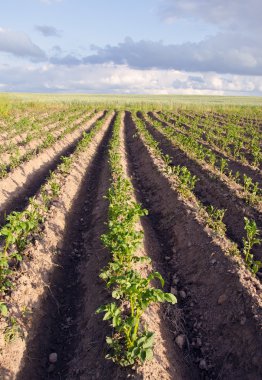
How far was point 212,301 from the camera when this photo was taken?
660cm

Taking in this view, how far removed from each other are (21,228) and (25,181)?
290 inches

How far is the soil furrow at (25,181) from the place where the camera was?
37.2 ft

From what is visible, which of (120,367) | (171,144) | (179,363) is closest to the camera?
(120,367)

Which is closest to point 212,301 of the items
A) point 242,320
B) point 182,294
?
point 182,294

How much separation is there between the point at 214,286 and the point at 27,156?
1085 cm

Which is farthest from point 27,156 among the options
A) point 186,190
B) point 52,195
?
point 186,190

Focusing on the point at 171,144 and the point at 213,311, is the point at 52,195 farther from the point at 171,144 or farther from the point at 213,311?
the point at 171,144

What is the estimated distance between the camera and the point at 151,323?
18.8ft

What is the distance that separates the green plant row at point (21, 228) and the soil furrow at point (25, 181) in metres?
0.68

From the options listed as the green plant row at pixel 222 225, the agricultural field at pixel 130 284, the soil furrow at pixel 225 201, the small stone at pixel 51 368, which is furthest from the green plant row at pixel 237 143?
the small stone at pixel 51 368

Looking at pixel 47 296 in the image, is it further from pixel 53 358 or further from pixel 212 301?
pixel 212 301

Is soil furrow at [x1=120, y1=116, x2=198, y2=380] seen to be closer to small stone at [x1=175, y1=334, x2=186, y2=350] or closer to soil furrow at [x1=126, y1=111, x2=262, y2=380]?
small stone at [x1=175, y1=334, x2=186, y2=350]

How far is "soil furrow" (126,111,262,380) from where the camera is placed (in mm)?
5352

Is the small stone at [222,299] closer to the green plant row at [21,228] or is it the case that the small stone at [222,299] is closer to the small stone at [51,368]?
the small stone at [51,368]
